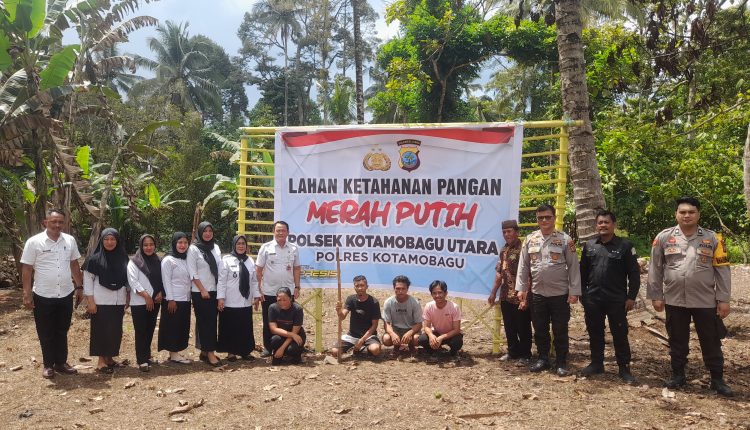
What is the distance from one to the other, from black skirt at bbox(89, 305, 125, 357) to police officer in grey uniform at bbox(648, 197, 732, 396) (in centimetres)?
513

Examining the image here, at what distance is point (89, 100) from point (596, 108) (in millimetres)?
19260

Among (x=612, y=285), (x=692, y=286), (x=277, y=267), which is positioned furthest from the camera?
(x=277, y=267)

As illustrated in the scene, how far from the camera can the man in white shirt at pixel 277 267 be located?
641 cm

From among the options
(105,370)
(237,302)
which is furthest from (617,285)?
(105,370)

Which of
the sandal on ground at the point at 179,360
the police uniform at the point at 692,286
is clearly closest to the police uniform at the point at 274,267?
the sandal on ground at the point at 179,360

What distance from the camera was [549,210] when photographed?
17.7 ft

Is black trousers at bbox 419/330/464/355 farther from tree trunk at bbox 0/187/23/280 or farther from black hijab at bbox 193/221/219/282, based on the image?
tree trunk at bbox 0/187/23/280

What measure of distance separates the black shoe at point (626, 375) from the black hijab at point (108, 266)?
4.88 m

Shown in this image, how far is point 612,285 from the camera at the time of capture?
5.13 meters

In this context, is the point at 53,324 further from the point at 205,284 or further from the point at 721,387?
the point at 721,387

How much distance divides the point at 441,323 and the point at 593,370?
1.59m

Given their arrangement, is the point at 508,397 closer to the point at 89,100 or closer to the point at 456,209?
the point at 456,209

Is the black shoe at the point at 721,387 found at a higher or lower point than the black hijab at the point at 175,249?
lower

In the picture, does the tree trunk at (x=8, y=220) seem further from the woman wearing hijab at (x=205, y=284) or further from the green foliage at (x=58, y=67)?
the woman wearing hijab at (x=205, y=284)
